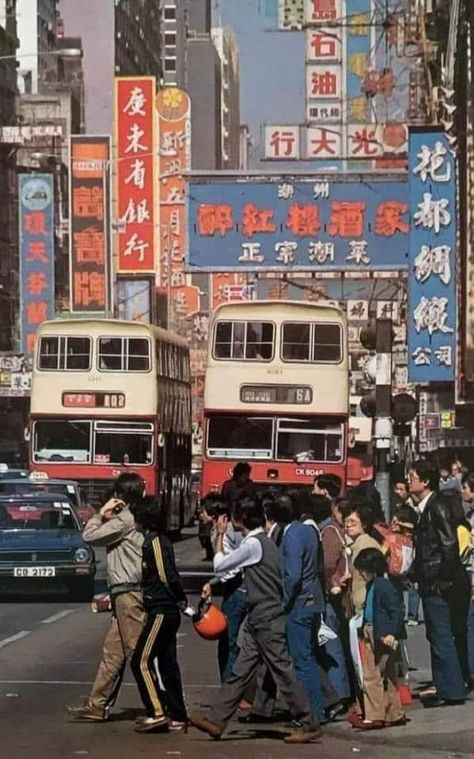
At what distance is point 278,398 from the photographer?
33094mm

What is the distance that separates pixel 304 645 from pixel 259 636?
61 centimetres

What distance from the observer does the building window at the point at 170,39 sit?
578 feet

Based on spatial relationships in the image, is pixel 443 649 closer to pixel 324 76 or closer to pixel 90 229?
pixel 324 76

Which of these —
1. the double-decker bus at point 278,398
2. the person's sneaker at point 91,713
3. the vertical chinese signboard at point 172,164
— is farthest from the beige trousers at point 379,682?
the vertical chinese signboard at point 172,164

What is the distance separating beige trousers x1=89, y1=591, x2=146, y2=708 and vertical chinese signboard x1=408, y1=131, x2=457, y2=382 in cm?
2954

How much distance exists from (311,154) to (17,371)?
24.2 m

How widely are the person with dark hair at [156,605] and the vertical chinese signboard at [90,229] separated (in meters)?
57.8

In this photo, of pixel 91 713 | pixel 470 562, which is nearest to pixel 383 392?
pixel 470 562

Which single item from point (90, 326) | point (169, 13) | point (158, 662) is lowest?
point (158, 662)

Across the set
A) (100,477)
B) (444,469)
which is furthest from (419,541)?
(100,477)

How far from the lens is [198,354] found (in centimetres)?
9700

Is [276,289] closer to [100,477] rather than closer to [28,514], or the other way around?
[100,477]

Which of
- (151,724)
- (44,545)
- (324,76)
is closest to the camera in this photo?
(151,724)

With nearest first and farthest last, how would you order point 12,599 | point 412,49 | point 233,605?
point 233,605 → point 12,599 → point 412,49
